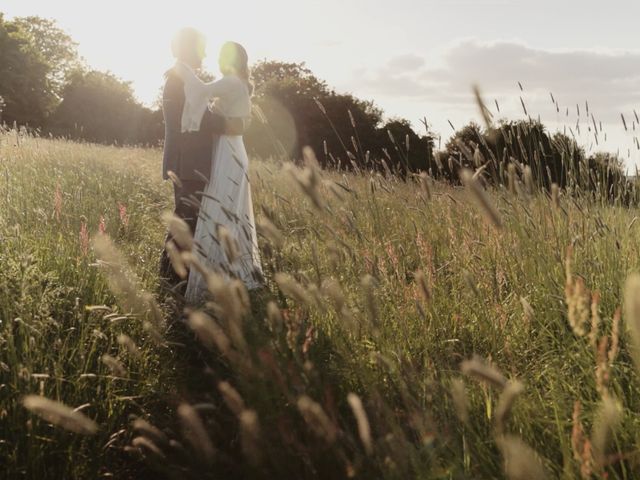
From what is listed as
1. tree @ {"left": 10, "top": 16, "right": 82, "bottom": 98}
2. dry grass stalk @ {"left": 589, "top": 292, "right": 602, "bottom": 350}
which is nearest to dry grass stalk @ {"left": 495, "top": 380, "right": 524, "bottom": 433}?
dry grass stalk @ {"left": 589, "top": 292, "right": 602, "bottom": 350}

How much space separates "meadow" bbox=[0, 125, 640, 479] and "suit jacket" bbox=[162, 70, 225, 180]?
138 centimetres

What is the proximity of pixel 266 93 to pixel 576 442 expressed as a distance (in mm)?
22646

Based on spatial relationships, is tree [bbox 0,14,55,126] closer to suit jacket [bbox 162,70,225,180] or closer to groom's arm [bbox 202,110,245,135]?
suit jacket [bbox 162,70,225,180]

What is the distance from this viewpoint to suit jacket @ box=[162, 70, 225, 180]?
4824 mm

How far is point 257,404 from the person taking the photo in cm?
221

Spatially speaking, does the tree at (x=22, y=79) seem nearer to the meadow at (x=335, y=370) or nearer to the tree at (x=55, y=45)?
the tree at (x=55, y=45)

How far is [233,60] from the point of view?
15.9 ft

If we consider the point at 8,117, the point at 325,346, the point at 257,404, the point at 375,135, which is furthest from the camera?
the point at 8,117

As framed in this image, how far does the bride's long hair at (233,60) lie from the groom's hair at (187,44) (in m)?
0.19

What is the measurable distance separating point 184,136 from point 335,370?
9.38ft

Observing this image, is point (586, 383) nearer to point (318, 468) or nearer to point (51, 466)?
point (318, 468)

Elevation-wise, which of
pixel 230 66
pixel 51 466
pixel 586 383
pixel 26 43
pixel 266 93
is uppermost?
pixel 26 43

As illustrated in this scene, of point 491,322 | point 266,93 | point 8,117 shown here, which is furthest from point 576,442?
point 8,117

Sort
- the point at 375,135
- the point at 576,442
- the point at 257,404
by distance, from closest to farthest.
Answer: the point at 576,442, the point at 257,404, the point at 375,135
